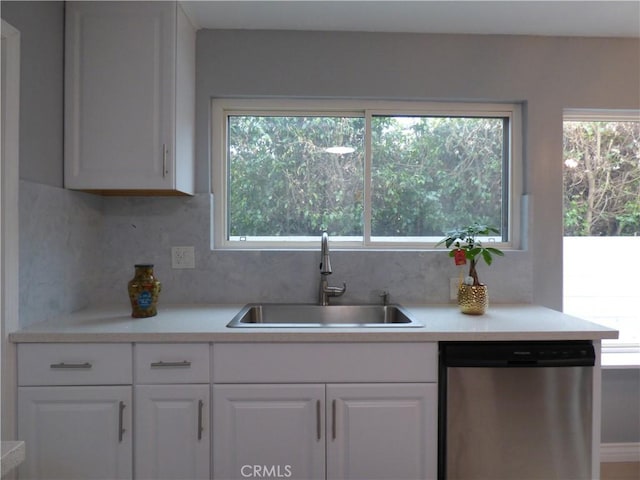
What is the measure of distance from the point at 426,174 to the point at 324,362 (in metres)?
1.21

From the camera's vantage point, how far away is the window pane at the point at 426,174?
7.17 feet

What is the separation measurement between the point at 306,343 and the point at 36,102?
1440mm

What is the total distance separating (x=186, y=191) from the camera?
6.35ft

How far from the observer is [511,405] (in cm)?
151

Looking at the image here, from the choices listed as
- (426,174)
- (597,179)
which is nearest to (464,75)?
(426,174)

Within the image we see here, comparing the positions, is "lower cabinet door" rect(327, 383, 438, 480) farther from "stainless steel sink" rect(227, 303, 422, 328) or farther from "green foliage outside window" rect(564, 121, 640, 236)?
"green foliage outside window" rect(564, 121, 640, 236)

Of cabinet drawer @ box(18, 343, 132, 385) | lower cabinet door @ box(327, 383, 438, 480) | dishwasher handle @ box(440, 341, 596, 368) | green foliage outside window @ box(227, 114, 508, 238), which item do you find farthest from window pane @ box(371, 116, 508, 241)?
cabinet drawer @ box(18, 343, 132, 385)

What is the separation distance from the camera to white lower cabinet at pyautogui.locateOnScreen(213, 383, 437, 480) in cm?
150

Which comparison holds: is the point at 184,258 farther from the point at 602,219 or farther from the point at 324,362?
the point at 602,219

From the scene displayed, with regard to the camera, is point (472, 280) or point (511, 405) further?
point (472, 280)

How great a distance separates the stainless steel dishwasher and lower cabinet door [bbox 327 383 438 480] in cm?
7

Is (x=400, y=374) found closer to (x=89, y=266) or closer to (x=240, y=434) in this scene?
(x=240, y=434)

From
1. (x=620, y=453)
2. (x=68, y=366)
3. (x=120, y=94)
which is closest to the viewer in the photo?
(x=68, y=366)

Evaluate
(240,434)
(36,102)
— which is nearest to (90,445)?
(240,434)
